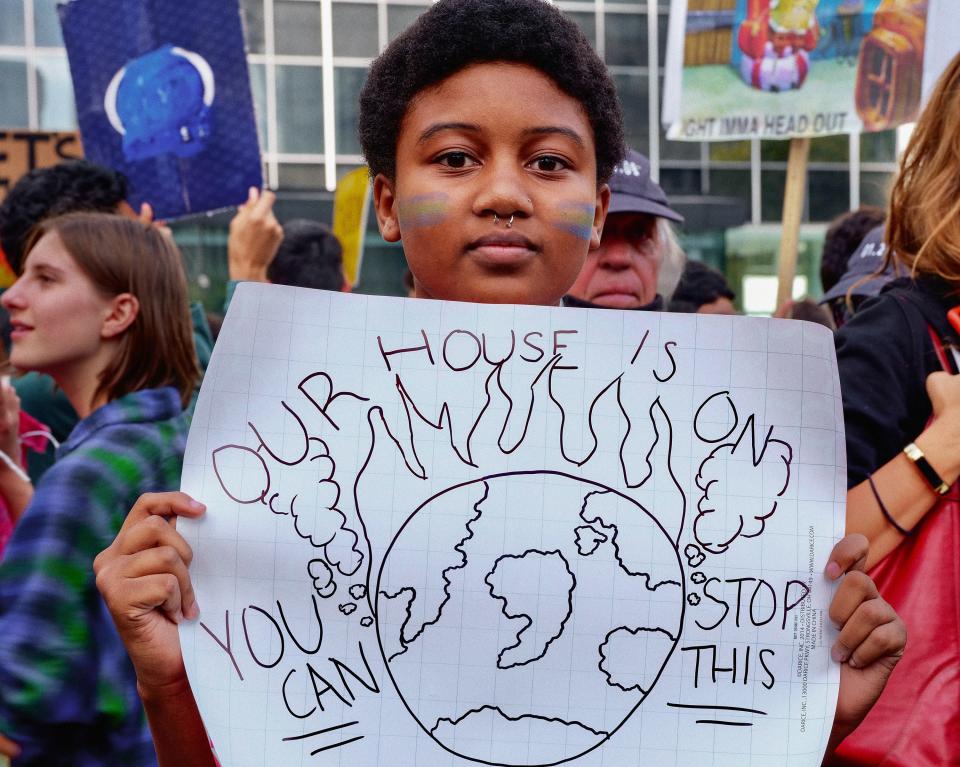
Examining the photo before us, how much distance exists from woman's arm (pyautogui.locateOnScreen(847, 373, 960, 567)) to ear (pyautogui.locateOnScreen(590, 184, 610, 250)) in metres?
0.49

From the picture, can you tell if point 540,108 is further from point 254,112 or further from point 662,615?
point 254,112

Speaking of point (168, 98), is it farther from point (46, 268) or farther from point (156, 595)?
point (156, 595)

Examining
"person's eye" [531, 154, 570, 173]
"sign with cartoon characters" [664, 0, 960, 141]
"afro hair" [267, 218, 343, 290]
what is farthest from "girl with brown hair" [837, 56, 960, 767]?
"sign with cartoon characters" [664, 0, 960, 141]

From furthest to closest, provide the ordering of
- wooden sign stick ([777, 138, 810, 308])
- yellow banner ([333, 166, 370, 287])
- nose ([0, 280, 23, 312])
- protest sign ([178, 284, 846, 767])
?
yellow banner ([333, 166, 370, 287])
wooden sign stick ([777, 138, 810, 308])
nose ([0, 280, 23, 312])
protest sign ([178, 284, 846, 767])

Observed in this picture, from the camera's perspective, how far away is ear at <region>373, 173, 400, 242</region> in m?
1.65

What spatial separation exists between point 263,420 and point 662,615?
45cm

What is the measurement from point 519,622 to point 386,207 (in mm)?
678

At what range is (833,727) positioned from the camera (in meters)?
1.35

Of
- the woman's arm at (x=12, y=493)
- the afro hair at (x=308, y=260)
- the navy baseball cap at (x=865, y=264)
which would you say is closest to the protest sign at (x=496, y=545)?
the navy baseball cap at (x=865, y=264)

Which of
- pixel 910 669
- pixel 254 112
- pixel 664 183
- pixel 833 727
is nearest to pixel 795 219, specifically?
pixel 254 112

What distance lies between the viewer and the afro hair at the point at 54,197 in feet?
11.5

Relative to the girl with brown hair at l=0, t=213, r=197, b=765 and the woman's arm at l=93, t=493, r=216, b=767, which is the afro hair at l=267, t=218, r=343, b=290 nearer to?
the girl with brown hair at l=0, t=213, r=197, b=765

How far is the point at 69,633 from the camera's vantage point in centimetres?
217

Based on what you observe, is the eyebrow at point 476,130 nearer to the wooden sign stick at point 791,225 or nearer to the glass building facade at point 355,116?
the wooden sign stick at point 791,225
